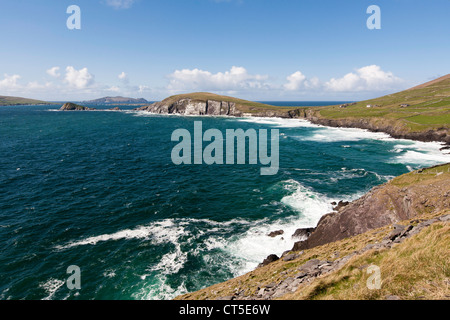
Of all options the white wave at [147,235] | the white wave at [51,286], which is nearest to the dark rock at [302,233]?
the white wave at [147,235]

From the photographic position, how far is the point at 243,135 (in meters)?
132

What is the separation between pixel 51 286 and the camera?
83.6 ft

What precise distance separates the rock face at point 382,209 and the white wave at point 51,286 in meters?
29.6

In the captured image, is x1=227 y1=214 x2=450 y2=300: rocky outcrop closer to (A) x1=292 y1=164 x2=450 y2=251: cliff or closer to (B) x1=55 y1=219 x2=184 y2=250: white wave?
(A) x1=292 y1=164 x2=450 y2=251: cliff

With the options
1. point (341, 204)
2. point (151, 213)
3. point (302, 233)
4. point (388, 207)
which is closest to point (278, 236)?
point (302, 233)

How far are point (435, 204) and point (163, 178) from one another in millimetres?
53911

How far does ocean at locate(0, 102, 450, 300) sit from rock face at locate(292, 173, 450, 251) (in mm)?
5265

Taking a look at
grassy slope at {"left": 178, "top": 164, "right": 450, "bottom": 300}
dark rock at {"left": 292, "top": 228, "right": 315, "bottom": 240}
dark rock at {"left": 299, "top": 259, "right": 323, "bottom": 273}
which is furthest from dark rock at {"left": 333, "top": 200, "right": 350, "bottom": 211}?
dark rock at {"left": 299, "top": 259, "right": 323, "bottom": 273}

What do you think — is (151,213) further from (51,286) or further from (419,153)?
(419,153)

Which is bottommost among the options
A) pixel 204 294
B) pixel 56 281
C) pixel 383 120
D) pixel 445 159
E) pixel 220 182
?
pixel 56 281

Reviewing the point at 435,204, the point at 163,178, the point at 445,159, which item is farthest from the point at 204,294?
the point at 445,159

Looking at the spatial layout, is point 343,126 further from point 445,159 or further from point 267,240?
point 267,240

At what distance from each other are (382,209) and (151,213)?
37.7 m
